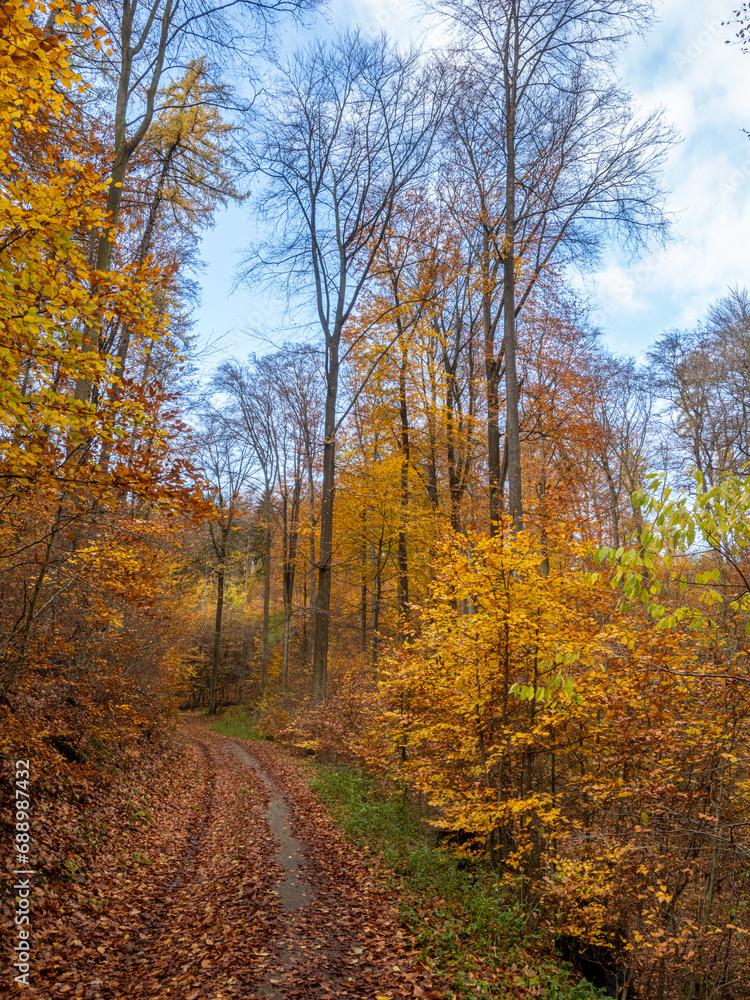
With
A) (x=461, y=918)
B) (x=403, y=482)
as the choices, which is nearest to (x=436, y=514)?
(x=403, y=482)

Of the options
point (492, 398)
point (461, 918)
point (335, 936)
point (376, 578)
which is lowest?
point (461, 918)

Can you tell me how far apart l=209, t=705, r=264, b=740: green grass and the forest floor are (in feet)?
41.3

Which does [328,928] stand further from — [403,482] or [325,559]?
[403,482]

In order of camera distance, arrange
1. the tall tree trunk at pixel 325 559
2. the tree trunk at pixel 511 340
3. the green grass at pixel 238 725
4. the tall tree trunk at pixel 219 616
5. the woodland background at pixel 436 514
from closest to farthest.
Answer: the woodland background at pixel 436 514 < the tree trunk at pixel 511 340 < the tall tree trunk at pixel 325 559 < the green grass at pixel 238 725 < the tall tree trunk at pixel 219 616

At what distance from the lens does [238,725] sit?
23.5 meters

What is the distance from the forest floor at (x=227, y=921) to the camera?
14.6 ft

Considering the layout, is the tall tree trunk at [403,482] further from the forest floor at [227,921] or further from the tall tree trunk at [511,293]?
the forest floor at [227,921]

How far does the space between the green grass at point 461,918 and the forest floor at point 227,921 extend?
0.88 ft

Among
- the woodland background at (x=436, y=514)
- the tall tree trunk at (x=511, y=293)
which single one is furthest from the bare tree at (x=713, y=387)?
the tall tree trunk at (x=511, y=293)

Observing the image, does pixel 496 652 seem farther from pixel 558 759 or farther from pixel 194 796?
pixel 194 796

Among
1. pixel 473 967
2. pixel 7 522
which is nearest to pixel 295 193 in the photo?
pixel 7 522

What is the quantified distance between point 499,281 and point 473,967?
13867 mm

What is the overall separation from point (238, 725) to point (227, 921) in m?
19.6

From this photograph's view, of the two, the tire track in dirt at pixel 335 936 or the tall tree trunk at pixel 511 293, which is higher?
the tall tree trunk at pixel 511 293
